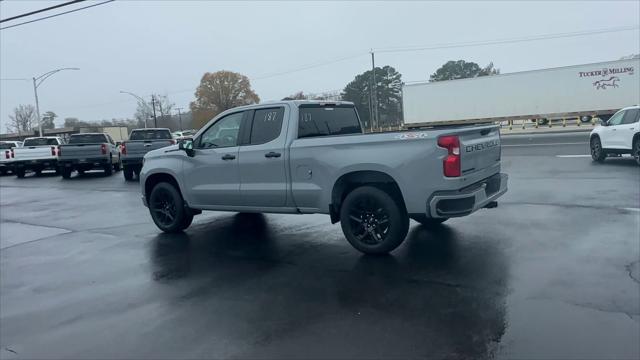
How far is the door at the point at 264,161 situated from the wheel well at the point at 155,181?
1.71 m

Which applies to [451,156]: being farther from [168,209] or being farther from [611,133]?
[611,133]

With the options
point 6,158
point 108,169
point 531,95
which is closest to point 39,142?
point 6,158

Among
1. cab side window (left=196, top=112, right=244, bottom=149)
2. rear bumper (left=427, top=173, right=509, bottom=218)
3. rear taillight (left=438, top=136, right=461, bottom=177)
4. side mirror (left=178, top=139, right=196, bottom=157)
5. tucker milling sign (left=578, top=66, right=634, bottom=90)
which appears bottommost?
rear bumper (left=427, top=173, right=509, bottom=218)

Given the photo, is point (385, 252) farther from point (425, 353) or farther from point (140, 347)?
point (140, 347)

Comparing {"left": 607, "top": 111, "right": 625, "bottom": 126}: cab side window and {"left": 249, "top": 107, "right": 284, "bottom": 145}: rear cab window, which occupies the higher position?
{"left": 249, "top": 107, "right": 284, "bottom": 145}: rear cab window

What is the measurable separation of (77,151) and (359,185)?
59.1ft

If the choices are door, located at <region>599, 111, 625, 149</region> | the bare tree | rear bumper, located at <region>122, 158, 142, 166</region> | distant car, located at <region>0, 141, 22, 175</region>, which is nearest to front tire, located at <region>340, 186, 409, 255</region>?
door, located at <region>599, 111, 625, 149</region>

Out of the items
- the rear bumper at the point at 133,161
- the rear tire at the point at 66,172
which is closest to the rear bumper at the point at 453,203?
the rear bumper at the point at 133,161

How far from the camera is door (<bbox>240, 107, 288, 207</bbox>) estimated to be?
7.12 m

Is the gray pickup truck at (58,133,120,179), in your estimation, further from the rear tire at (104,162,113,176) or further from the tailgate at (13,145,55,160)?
the tailgate at (13,145,55,160)

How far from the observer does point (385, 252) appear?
6406 mm

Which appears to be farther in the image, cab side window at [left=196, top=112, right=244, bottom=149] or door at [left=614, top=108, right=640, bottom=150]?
door at [left=614, top=108, right=640, bottom=150]

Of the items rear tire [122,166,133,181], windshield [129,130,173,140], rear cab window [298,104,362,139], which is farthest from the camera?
windshield [129,130,173,140]

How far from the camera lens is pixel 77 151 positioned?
21250 mm
